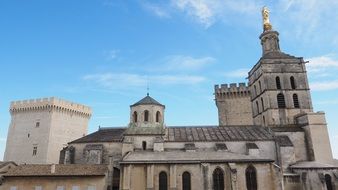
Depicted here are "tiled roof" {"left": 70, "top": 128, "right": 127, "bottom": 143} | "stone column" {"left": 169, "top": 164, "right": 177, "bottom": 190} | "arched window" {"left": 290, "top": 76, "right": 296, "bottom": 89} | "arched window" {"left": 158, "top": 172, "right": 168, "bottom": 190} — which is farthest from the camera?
"arched window" {"left": 290, "top": 76, "right": 296, "bottom": 89}

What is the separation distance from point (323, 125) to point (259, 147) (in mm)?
8406

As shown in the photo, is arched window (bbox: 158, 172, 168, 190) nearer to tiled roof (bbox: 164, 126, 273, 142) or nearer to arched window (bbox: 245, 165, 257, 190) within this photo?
tiled roof (bbox: 164, 126, 273, 142)

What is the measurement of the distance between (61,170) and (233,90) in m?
29.0

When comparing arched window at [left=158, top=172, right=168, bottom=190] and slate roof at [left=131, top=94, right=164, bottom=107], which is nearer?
arched window at [left=158, top=172, right=168, bottom=190]

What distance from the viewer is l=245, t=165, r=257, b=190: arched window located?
25.7 m

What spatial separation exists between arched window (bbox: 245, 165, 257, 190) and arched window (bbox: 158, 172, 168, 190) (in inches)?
292

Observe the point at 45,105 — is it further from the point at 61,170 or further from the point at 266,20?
the point at 266,20

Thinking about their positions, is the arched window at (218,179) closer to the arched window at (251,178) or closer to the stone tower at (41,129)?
the arched window at (251,178)

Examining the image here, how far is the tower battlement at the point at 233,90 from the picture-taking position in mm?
44938

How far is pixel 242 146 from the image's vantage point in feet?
102

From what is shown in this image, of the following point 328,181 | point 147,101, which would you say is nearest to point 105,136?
point 147,101

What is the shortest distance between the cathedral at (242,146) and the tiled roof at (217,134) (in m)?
0.11

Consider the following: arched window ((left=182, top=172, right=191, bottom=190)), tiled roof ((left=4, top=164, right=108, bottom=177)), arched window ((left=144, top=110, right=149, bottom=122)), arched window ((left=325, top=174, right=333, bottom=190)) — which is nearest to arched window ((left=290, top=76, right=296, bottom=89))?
arched window ((left=325, top=174, right=333, bottom=190))

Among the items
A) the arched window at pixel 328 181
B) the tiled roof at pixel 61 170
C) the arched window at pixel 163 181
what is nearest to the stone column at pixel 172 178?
the arched window at pixel 163 181
